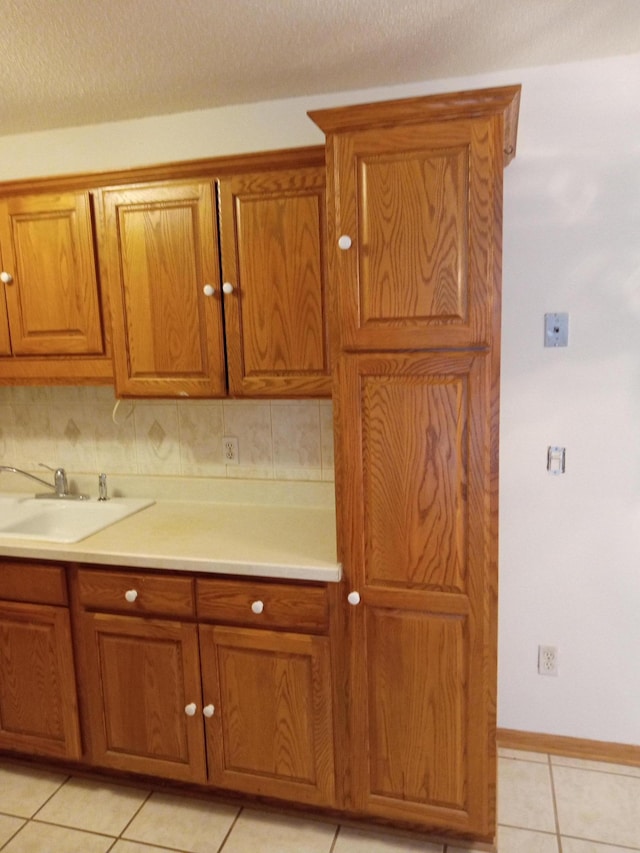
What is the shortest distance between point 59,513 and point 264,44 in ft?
5.97

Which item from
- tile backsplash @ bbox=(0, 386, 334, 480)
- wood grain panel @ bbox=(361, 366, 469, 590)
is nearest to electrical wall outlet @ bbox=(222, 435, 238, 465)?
tile backsplash @ bbox=(0, 386, 334, 480)

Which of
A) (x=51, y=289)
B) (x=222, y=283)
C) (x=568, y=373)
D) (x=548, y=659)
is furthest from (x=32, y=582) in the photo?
(x=568, y=373)

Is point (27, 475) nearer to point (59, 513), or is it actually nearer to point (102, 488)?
point (59, 513)

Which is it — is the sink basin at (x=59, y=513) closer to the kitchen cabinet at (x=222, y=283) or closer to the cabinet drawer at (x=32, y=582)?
the cabinet drawer at (x=32, y=582)

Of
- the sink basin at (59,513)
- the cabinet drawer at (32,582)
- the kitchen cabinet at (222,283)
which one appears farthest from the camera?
the sink basin at (59,513)

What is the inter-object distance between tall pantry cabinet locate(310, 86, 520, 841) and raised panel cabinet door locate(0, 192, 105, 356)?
95 cm

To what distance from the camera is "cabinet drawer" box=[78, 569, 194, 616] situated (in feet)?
6.08

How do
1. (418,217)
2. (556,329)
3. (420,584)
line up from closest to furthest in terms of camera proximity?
(418,217)
(420,584)
(556,329)

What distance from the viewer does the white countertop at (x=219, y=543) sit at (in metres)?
1.77

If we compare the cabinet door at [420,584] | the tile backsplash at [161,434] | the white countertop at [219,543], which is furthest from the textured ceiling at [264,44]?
the white countertop at [219,543]

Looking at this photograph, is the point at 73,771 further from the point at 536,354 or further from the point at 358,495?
the point at 536,354

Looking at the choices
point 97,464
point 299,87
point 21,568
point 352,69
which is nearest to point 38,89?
point 299,87

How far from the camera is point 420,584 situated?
65.3 inches

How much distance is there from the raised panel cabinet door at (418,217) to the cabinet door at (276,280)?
0.91 feet
